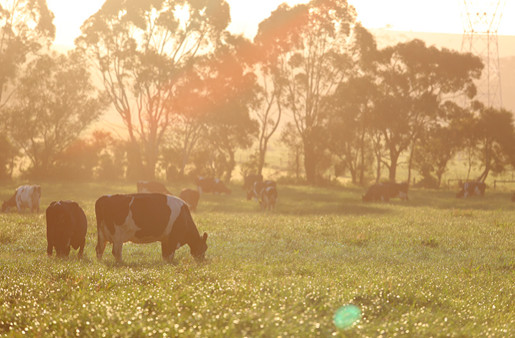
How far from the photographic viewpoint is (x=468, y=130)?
64438 mm

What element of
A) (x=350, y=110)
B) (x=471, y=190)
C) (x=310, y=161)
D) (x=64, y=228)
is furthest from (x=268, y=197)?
(x=310, y=161)

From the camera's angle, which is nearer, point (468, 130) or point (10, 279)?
point (10, 279)

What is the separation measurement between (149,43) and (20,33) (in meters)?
12.7

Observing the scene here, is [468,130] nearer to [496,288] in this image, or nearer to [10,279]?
[496,288]

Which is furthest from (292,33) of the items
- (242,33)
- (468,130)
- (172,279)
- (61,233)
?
(172,279)

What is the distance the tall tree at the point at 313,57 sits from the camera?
6206 centimetres

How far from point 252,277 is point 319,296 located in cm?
205

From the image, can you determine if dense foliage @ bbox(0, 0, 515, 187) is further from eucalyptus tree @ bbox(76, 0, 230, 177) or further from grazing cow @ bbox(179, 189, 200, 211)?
grazing cow @ bbox(179, 189, 200, 211)

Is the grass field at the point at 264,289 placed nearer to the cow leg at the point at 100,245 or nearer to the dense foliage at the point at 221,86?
the cow leg at the point at 100,245

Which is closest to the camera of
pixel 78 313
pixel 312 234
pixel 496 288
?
pixel 78 313

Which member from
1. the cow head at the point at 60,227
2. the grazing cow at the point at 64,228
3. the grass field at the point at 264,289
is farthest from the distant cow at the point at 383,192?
the cow head at the point at 60,227

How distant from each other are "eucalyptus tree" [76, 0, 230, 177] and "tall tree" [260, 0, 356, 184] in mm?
9823

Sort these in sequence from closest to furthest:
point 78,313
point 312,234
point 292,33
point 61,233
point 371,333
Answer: point 371,333 → point 78,313 → point 61,233 → point 312,234 → point 292,33

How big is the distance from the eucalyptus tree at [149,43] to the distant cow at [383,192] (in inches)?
899
